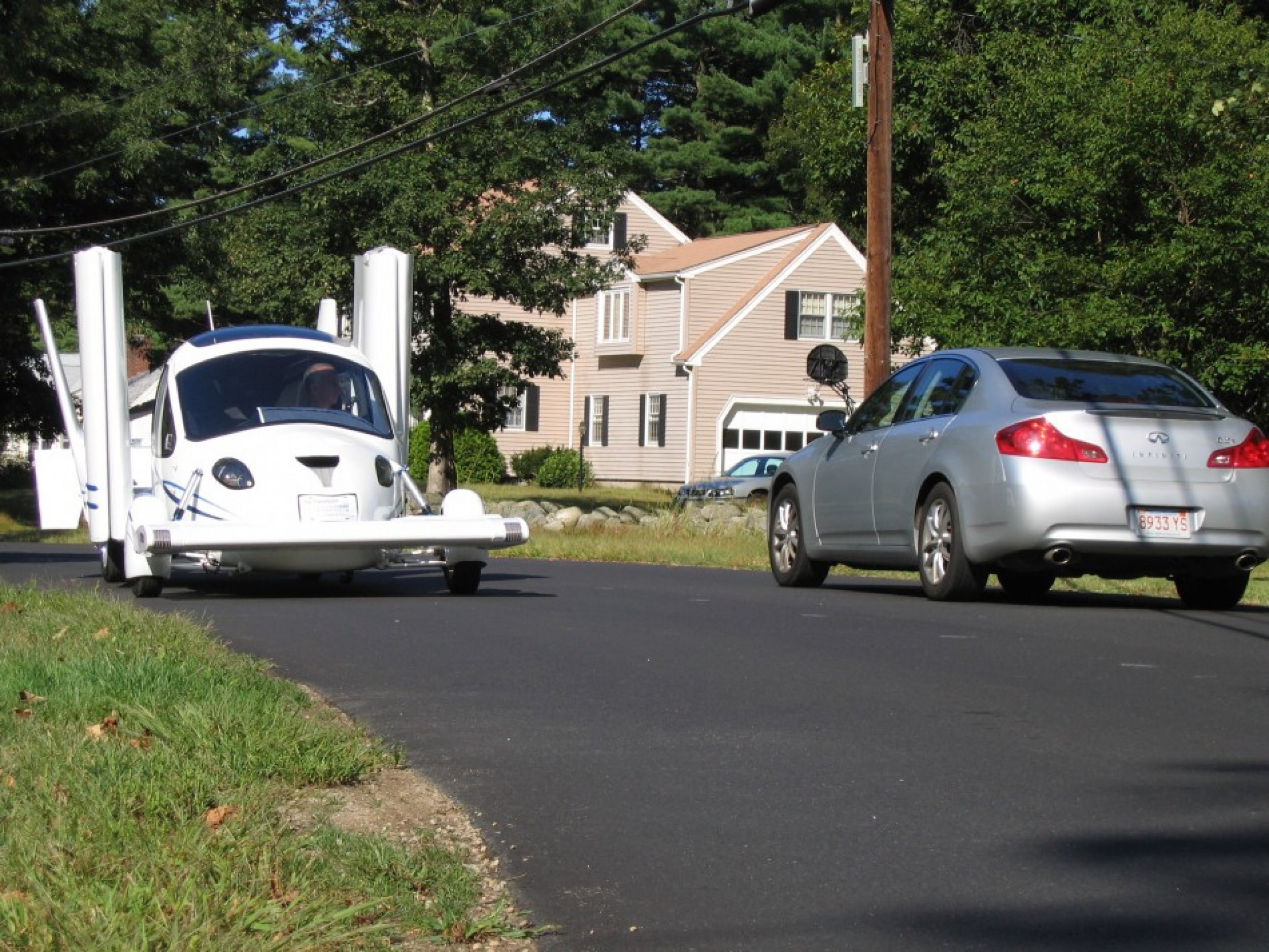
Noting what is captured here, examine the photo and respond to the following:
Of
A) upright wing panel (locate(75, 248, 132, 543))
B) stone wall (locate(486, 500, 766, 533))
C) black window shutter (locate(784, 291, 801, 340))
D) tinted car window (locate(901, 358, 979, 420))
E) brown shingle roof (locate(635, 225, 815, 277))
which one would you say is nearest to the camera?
tinted car window (locate(901, 358, 979, 420))

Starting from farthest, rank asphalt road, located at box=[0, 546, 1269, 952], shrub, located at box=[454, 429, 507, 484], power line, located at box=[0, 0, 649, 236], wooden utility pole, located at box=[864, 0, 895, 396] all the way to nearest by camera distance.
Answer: shrub, located at box=[454, 429, 507, 484], power line, located at box=[0, 0, 649, 236], wooden utility pole, located at box=[864, 0, 895, 396], asphalt road, located at box=[0, 546, 1269, 952]

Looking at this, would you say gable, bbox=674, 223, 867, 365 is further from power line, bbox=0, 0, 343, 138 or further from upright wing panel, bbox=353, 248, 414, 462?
upright wing panel, bbox=353, 248, 414, 462

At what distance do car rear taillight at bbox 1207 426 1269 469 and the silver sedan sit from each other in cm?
1

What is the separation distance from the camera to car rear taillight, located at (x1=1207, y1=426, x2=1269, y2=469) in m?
11.9

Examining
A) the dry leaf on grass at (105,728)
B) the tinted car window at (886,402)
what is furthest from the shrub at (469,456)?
the dry leaf on grass at (105,728)

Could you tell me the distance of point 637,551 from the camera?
69.2 feet

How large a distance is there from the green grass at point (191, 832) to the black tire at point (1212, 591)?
700 centimetres

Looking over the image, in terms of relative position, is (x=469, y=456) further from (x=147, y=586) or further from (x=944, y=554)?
(x=944, y=554)

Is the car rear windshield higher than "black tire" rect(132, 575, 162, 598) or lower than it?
higher

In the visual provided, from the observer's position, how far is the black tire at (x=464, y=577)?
13984 millimetres

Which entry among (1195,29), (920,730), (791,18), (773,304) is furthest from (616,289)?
(920,730)

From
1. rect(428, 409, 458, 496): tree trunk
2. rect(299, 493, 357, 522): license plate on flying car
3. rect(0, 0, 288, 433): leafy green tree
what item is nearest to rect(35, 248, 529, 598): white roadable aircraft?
rect(299, 493, 357, 522): license plate on flying car

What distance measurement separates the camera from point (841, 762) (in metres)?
6.59

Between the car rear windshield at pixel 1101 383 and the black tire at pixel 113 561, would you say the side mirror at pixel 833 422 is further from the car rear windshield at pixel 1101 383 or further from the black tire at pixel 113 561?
the black tire at pixel 113 561
